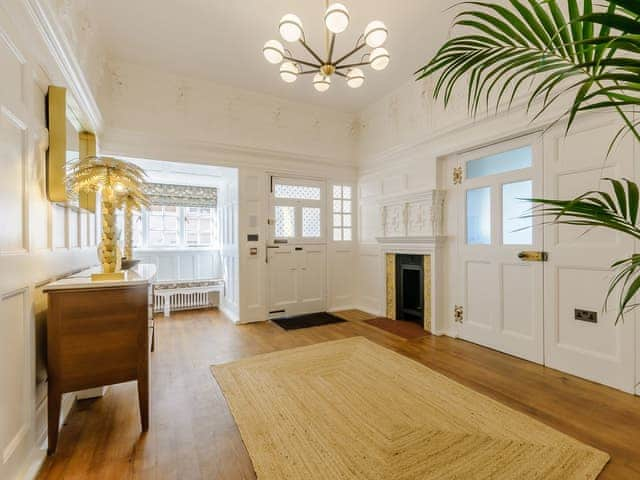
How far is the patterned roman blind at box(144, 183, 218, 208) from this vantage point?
551 cm

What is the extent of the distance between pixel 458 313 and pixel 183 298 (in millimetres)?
4351

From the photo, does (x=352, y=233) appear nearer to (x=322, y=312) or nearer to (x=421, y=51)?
(x=322, y=312)

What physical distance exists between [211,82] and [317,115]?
1.68 meters

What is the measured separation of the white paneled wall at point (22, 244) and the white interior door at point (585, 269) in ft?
12.8

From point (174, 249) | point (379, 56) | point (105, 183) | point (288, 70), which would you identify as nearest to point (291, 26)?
point (288, 70)

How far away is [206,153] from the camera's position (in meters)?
4.35

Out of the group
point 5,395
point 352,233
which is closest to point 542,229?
point 352,233

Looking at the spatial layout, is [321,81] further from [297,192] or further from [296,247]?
[296,247]

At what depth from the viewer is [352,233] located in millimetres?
5488

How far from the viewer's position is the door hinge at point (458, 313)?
375 cm

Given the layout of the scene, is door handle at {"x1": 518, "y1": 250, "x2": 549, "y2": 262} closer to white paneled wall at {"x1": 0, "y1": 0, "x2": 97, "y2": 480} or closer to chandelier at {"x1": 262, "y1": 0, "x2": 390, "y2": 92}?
chandelier at {"x1": 262, "y1": 0, "x2": 390, "y2": 92}

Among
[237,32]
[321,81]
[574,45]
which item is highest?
[237,32]

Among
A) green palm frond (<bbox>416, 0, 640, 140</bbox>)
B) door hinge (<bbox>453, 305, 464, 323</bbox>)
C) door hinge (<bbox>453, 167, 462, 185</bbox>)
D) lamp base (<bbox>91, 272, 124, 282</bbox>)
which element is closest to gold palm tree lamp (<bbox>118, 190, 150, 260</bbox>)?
lamp base (<bbox>91, 272, 124, 282</bbox>)

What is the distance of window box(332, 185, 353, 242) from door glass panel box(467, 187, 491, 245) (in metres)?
2.19
